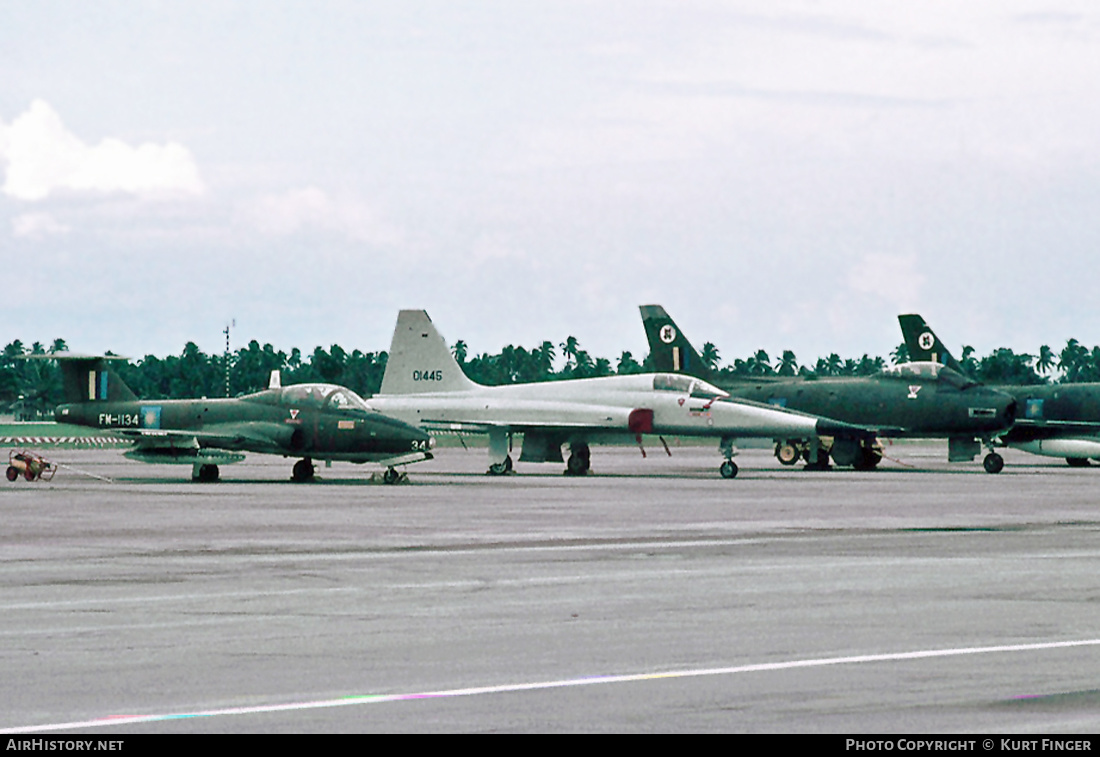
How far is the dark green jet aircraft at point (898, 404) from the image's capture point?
47.9 m

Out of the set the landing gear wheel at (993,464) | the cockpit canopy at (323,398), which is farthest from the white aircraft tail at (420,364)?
the landing gear wheel at (993,464)

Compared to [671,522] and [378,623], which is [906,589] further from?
[671,522]

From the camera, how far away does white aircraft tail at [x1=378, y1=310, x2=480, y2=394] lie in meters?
49.5

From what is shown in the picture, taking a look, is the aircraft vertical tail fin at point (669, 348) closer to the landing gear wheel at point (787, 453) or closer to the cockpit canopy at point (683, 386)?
the landing gear wheel at point (787, 453)

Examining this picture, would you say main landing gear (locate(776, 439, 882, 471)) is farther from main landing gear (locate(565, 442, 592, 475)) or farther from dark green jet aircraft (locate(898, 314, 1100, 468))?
main landing gear (locate(565, 442, 592, 475))

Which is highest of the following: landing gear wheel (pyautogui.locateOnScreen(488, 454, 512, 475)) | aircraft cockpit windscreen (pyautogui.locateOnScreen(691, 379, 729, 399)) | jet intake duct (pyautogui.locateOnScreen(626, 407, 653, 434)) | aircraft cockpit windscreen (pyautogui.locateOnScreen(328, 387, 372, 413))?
→ aircraft cockpit windscreen (pyautogui.locateOnScreen(691, 379, 729, 399))

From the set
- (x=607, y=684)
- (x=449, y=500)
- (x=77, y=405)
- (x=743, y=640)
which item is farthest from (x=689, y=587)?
(x=77, y=405)

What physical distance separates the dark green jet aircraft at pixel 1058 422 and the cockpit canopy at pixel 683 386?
33.8 ft

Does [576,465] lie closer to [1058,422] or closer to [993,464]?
[993,464]

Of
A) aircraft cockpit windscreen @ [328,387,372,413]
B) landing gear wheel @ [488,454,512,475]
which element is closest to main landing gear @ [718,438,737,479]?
landing gear wheel @ [488,454,512,475]

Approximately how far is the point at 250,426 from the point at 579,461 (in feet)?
34.1

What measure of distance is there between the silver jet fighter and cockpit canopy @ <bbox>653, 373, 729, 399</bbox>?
28mm

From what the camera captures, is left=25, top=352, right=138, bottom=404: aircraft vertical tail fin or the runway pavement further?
left=25, top=352, right=138, bottom=404: aircraft vertical tail fin
